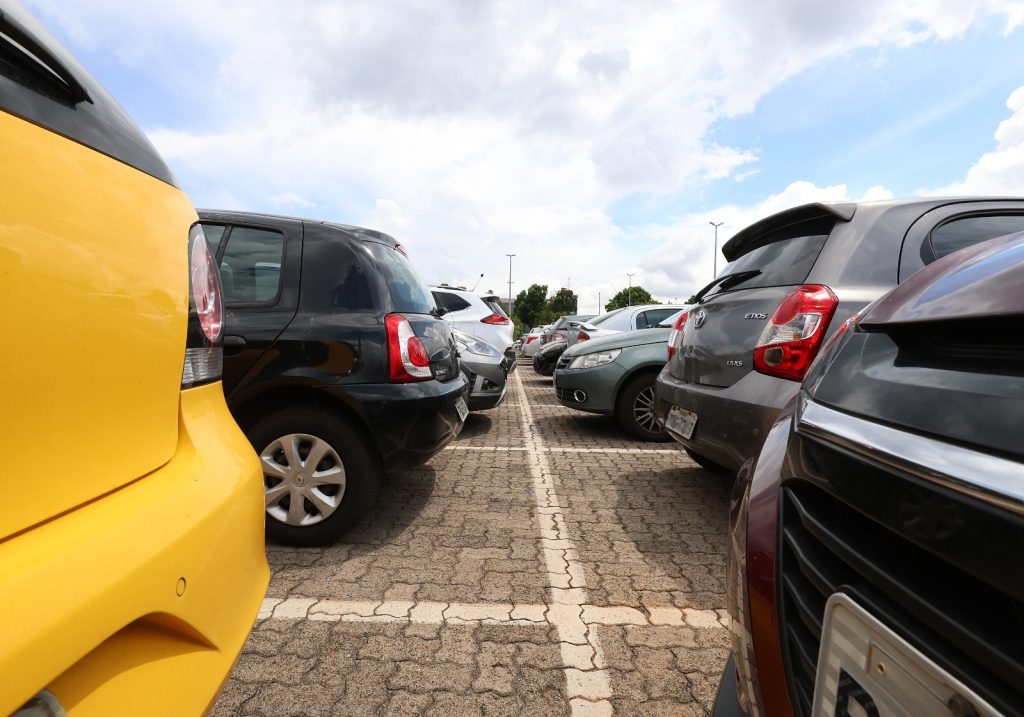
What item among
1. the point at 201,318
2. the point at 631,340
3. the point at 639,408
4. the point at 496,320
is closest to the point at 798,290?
the point at 201,318

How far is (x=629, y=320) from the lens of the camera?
374 inches

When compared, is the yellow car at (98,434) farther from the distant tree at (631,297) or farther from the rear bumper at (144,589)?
the distant tree at (631,297)

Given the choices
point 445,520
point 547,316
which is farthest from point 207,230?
point 547,316

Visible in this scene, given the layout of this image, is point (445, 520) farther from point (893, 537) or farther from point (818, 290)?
point (893, 537)

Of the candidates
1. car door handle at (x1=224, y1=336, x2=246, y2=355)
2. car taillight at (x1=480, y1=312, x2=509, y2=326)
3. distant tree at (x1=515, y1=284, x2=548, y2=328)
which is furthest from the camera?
distant tree at (x1=515, y1=284, x2=548, y2=328)

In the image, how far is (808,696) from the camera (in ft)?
2.87

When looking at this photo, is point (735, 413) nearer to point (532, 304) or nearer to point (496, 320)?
point (496, 320)

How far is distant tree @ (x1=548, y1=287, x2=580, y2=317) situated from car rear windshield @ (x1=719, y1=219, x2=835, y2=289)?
7675 cm

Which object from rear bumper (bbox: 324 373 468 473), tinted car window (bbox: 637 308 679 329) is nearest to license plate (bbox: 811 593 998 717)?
rear bumper (bbox: 324 373 468 473)

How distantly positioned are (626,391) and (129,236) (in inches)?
193

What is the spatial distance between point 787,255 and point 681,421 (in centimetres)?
108

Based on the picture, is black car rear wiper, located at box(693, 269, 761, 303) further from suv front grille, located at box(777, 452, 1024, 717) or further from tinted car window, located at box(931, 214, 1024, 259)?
suv front grille, located at box(777, 452, 1024, 717)

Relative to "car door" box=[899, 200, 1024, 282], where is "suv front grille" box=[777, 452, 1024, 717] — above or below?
below

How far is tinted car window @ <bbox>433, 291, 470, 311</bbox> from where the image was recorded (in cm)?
861
